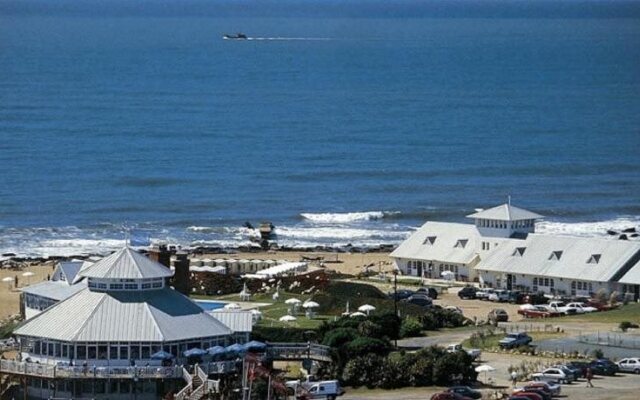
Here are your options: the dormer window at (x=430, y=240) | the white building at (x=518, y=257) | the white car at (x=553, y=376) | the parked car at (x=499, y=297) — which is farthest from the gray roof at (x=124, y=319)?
the dormer window at (x=430, y=240)

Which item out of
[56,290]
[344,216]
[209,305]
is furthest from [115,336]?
[344,216]

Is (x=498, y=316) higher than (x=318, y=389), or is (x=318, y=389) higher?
(x=498, y=316)

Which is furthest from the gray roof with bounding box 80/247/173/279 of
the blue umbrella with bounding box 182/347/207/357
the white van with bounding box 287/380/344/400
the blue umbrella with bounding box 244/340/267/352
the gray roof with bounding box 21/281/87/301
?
the white van with bounding box 287/380/344/400

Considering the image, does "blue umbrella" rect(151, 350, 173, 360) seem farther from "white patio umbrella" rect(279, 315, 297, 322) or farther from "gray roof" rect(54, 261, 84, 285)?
"gray roof" rect(54, 261, 84, 285)

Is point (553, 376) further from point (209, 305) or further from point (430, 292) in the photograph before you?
point (430, 292)

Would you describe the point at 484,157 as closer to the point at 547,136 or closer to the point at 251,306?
the point at 547,136

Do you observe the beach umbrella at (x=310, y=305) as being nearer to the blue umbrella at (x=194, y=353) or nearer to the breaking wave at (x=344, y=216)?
the blue umbrella at (x=194, y=353)
